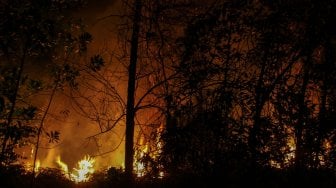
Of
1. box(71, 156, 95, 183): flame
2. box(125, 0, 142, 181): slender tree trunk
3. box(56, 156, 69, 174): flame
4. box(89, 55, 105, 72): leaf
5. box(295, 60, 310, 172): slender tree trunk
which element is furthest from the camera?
box(56, 156, 69, 174): flame

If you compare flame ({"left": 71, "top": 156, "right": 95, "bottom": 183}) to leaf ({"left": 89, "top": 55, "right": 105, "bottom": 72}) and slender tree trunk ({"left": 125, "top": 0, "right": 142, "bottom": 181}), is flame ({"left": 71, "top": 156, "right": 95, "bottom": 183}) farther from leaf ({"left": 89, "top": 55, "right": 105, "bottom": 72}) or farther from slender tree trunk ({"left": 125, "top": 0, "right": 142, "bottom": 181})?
leaf ({"left": 89, "top": 55, "right": 105, "bottom": 72})

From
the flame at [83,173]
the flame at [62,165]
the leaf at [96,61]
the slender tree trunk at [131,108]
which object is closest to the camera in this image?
the leaf at [96,61]

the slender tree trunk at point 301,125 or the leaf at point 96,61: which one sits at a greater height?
the leaf at point 96,61

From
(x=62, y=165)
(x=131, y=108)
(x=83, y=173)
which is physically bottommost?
(x=83, y=173)

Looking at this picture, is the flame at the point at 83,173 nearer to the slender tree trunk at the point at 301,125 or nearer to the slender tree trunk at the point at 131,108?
the slender tree trunk at the point at 131,108

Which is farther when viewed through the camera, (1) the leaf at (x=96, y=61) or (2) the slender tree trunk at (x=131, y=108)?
(2) the slender tree trunk at (x=131, y=108)

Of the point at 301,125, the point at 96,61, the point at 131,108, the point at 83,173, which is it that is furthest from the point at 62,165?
the point at 301,125

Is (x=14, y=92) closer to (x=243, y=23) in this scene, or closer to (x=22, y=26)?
(x=22, y=26)

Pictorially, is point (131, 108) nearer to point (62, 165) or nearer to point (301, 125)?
point (301, 125)

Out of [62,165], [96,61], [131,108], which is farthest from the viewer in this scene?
[62,165]

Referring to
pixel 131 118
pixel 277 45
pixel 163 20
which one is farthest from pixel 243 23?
pixel 131 118

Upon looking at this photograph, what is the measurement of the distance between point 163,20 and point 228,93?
2.92 metres

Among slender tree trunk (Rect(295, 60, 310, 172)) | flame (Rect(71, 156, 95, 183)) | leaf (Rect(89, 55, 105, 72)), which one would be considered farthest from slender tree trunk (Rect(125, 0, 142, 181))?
slender tree trunk (Rect(295, 60, 310, 172))

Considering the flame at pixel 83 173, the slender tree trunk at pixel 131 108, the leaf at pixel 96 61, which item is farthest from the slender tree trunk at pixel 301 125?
the flame at pixel 83 173
